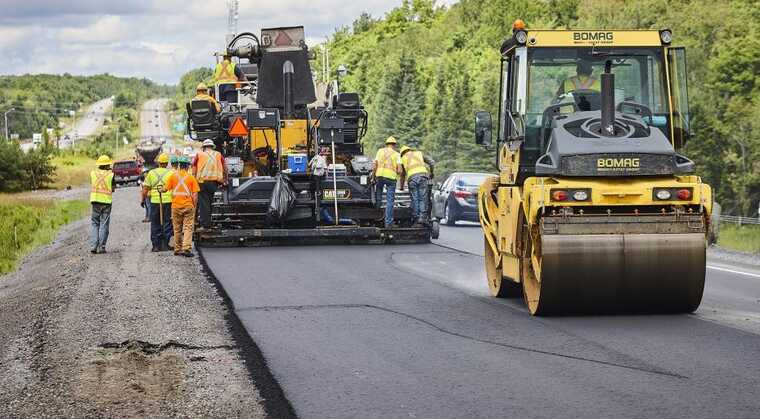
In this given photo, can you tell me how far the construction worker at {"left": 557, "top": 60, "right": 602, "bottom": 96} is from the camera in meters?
11.5

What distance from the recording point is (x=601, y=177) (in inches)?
417

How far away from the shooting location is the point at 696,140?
54406 mm

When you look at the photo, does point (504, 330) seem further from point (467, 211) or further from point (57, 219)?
point (57, 219)

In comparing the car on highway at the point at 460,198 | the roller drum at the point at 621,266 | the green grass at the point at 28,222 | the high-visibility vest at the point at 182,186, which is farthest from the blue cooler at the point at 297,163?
Result: the roller drum at the point at 621,266

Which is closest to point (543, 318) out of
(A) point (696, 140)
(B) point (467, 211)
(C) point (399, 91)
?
(B) point (467, 211)

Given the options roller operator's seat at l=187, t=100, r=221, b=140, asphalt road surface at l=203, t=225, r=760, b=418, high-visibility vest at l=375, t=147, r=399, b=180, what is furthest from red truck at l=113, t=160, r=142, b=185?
asphalt road surface at l=203, t=225, r=760, b=418

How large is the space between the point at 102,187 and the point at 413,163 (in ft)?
19.0

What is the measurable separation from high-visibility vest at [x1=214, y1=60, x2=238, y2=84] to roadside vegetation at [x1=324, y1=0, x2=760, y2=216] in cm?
1518

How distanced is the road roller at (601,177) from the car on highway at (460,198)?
51.3 ft

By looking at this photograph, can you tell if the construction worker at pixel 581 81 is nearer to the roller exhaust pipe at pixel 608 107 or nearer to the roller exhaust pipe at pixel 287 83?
the roller exhaust pipe at pixel 608 107

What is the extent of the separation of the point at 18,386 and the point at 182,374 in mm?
1189

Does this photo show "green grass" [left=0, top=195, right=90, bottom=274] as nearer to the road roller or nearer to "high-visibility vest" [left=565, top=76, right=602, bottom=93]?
the road roller

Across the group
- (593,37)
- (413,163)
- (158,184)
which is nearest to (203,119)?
(158,184)

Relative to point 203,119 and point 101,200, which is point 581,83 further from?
point 203,119
